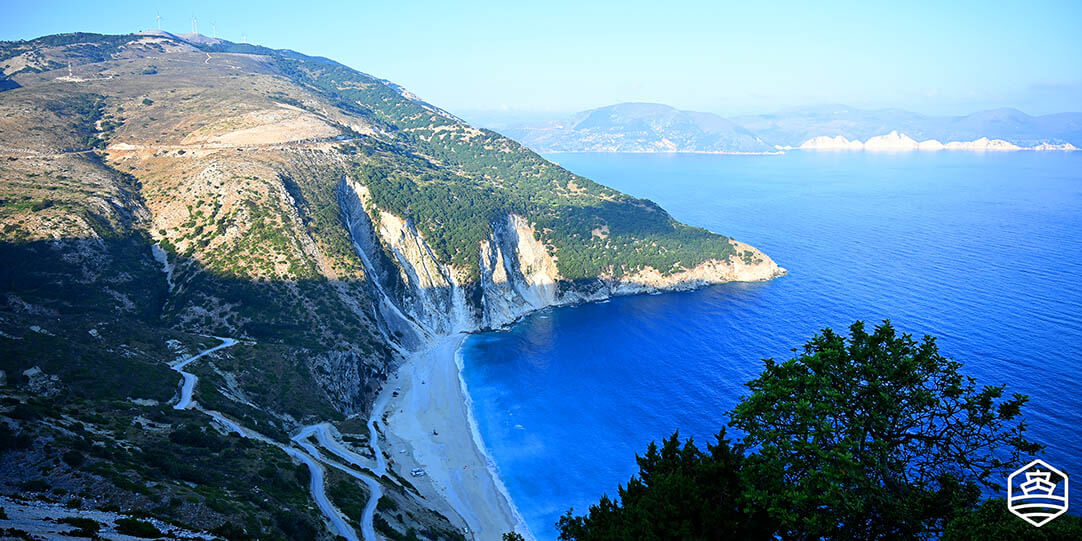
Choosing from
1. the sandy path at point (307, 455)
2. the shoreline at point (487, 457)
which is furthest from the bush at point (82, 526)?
the shoreline at point (487, 457)

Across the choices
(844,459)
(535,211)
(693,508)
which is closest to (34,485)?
(693,508)

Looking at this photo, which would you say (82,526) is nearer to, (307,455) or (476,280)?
(307,455)

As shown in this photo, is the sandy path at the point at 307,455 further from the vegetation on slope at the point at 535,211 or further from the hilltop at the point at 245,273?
the vegetation on slope at the point at 535,211

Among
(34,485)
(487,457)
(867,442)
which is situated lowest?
(487,457)

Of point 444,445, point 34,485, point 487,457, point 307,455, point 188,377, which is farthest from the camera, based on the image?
point 444,445

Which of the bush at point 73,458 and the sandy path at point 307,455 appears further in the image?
the sandy path at point 307,455

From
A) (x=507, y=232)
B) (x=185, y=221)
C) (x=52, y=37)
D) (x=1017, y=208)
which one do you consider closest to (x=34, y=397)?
(x=185, y=221)

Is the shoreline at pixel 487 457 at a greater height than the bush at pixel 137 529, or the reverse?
the bush at pixel 137 529
